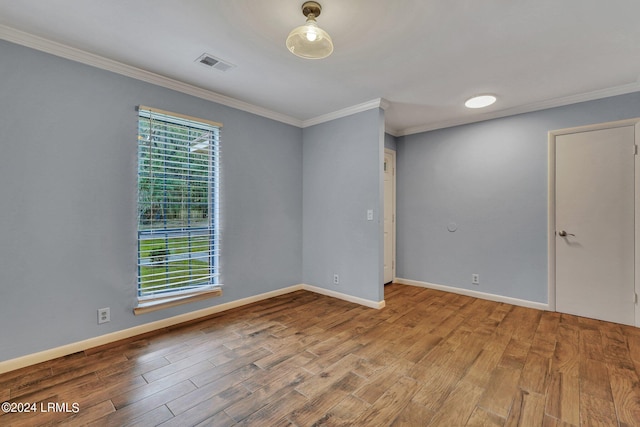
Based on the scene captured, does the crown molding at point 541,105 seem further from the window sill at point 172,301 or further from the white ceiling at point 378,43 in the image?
the window sill at point 172,301

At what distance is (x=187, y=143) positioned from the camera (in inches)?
124

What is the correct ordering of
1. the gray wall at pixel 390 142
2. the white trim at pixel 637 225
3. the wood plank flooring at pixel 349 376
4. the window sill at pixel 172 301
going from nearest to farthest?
the wood plank flooring at pixel 349 376
the window sill at pixel 172 301
the white trim at pixel 637 225
the gray wall at pixel 390 142

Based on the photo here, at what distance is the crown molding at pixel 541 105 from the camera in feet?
10.2

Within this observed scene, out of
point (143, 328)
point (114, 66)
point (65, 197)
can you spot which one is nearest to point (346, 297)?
point (143, 328)

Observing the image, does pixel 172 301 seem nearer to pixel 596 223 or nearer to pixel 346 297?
pixel 346 297

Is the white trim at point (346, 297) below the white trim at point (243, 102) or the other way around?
below

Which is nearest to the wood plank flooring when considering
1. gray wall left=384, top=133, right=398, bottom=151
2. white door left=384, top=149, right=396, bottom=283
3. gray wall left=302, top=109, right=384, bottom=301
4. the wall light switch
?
gray wall left=302, top=109, right=384, bottom=301

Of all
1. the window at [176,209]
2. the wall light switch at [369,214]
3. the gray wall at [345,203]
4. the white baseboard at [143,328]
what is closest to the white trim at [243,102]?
the gray wall at [345,203]

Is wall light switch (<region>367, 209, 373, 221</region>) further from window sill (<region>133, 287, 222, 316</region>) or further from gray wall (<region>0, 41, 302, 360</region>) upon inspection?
gray wall (<region>0, 41, 302, 360</region>)

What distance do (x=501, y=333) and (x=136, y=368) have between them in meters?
3.37

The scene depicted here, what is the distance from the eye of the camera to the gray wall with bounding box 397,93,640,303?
11.7 ft

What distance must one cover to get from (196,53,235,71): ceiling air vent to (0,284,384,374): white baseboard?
2.61m

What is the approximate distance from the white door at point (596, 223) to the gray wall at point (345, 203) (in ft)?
7.23

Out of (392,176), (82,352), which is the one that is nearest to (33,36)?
(82,352)
